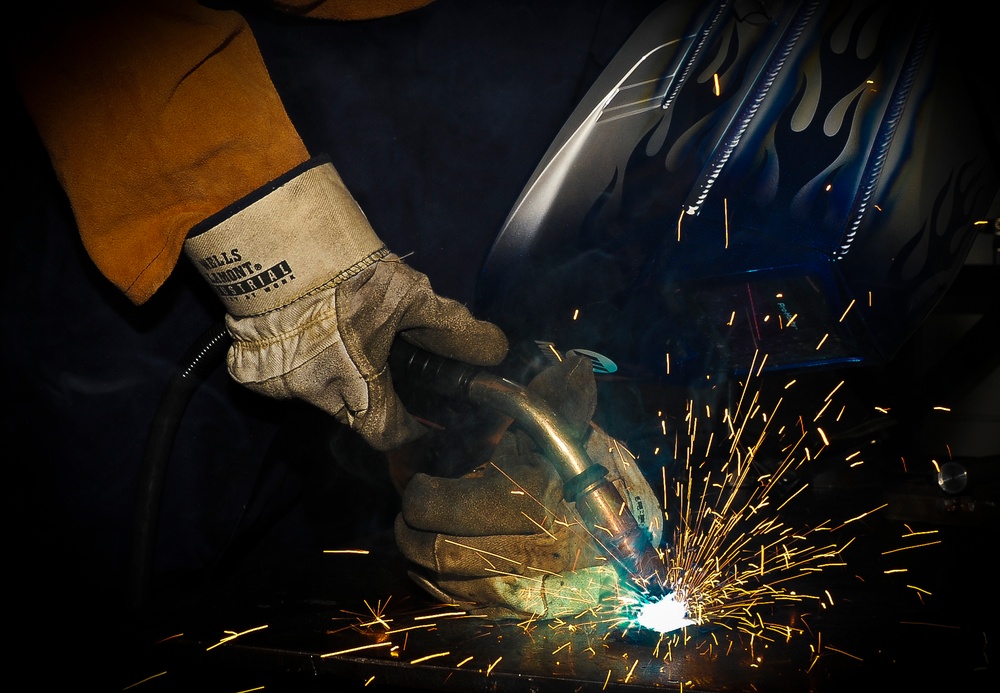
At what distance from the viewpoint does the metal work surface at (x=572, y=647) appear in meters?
0.89

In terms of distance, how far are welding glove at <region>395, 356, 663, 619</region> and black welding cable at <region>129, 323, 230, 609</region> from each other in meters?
0.51

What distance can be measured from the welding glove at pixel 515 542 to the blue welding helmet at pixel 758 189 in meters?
0.42

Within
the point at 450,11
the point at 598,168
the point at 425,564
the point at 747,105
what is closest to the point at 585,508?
the point at 425,564

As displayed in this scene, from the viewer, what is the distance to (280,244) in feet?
3.38

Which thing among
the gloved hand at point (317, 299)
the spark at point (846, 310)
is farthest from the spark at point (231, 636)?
the spark at point (846, 310)

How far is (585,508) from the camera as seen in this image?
100 centimetres

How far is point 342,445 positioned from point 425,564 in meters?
0.64

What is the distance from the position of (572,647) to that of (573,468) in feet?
0.85

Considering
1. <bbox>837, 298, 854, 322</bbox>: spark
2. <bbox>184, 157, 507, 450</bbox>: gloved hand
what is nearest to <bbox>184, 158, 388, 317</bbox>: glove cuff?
<bbox>184, 157, 507, 450</bbox>: gloved hand

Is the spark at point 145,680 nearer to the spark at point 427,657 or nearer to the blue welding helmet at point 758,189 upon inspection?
the spark at point 427,657

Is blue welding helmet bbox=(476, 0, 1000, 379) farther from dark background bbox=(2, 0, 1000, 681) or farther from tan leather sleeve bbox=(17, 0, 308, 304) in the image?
tan leather sleeve bbox=(17, 0, 308, 304)

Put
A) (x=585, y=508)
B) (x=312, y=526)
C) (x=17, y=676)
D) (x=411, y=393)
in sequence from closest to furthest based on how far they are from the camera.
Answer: (x=585, y=508) → (x=411, y=393) → (x=17, y=676) → (x=312, y=526)

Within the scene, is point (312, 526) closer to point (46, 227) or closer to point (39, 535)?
point (39, 535)

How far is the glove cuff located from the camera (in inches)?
40.1
